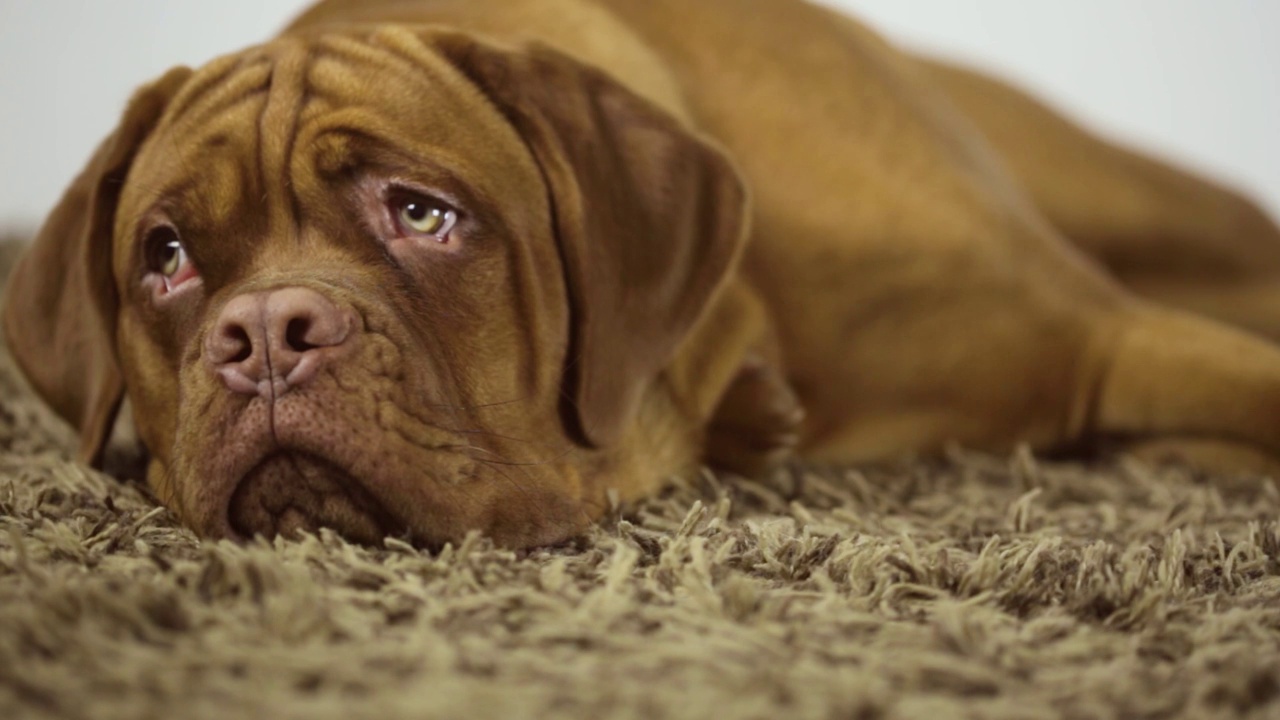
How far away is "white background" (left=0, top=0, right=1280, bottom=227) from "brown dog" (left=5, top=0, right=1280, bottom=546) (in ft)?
7.07

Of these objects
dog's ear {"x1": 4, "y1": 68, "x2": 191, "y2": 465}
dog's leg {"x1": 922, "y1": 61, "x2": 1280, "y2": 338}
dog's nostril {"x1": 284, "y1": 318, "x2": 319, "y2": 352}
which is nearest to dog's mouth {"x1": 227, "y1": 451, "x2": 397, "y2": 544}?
dog's nostril {"x1": 284, "y1": 318, "x2": 319, "y2": 352}

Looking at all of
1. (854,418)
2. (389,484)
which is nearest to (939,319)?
(854,418)

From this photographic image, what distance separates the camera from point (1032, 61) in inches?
179

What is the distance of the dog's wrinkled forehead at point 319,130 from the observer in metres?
1.41

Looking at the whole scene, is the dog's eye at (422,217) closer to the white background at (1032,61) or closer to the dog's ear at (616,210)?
the dog's ear at (616,210)

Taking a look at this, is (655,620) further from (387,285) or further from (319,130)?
(319,130)

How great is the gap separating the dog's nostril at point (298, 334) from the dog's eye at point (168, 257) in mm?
293

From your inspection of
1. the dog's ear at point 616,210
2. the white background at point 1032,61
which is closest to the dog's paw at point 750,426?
the dog's ear at point 616,210

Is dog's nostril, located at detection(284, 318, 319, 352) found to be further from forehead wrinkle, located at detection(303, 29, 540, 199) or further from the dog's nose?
forehead wrinkle, located at detection(303, 29, 540, 199)

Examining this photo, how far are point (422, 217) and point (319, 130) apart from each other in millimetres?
150

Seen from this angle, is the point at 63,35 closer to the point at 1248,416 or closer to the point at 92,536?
the point at 92,536

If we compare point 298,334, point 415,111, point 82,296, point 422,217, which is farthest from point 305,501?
point 82,296

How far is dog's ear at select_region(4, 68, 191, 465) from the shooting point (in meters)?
1.61

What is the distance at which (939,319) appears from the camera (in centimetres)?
196
